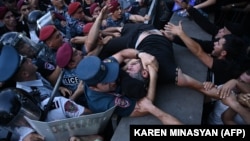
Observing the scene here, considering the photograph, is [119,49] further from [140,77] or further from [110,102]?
[110,102]

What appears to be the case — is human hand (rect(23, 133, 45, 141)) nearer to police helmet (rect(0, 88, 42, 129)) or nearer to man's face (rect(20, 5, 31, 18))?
police helmet (rect(0, 88, 42, 129))

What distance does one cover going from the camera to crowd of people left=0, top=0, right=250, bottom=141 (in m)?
2.80

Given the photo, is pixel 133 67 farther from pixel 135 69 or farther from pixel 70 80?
pixel 70 80

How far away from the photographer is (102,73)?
8.90ft

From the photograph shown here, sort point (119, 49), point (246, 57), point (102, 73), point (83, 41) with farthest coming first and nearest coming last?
point (83, 41)
point (246, 57)
point (119, 49)
point (102, 73)

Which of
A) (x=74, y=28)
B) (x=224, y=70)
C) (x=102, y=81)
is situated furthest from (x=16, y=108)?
(x=74, y=28)

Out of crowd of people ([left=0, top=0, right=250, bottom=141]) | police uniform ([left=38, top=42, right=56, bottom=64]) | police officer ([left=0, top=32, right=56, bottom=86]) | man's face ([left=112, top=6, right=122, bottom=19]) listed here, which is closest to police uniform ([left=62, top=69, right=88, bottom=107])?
crowd of people ([left=0, top=0, right=250, bottom=141])

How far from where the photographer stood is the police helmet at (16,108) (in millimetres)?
2537

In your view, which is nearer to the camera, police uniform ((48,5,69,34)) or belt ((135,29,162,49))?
belt ((135,29,162,49))

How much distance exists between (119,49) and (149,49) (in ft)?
1.86


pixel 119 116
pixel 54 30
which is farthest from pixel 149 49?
pixel 54 30

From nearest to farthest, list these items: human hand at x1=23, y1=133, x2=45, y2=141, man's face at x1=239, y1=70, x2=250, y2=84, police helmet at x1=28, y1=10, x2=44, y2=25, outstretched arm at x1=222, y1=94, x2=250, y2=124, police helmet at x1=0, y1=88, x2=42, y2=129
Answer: police helmet at x1=0, y1=88, x2=42, y2=129
human hand at x1=23, y1=133, x2=45, y2=141
outstretched arm at x1=222, y1=94, x2=250, y2=124
man's face at x1=239, y1=70, x2=250, y2=84
police helmet at x1=28, y1=10, x2=44, y2=25

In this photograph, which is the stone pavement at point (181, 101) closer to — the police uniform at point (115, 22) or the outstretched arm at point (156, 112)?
the outstretched arm at point (156, 112)

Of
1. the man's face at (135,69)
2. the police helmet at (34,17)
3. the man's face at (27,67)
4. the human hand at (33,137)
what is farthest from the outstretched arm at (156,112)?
the police helmet at (34,17)
